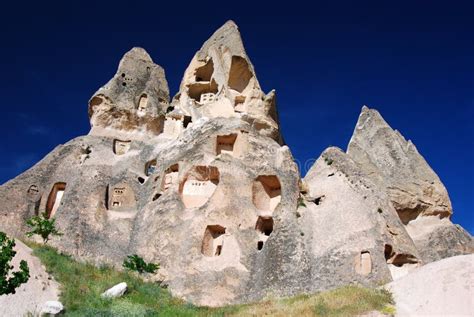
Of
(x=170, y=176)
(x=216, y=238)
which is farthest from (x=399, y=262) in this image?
(x=170, y=176)

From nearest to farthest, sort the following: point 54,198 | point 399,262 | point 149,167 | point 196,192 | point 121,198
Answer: point 399,262 → point 196,192 → point 121,198 → point 54,198 → point 149,167

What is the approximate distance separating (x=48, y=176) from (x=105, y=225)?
487 centimetres

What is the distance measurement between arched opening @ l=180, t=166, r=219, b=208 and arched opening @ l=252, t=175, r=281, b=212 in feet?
6.57

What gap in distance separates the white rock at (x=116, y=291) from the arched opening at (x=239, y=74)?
56.5 ft

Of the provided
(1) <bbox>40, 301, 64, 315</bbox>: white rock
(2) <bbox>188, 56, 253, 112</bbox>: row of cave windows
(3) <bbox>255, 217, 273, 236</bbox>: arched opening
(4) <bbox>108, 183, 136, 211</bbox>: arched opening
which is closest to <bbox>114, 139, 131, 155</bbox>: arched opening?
(4) <bbox>108, 183, 136, 211</bbox>: arched opening

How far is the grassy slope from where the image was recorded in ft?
51.7

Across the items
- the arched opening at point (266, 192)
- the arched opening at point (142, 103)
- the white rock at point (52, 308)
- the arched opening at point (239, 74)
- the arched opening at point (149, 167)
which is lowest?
the white rock at point (52, 308)

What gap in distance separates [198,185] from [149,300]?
8734 mm

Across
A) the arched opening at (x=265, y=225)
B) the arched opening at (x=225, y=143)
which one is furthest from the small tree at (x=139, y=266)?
the arched opening at (x=225, y=143)

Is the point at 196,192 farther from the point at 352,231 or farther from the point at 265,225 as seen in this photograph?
the point at 352,231

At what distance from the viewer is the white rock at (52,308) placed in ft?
51.6

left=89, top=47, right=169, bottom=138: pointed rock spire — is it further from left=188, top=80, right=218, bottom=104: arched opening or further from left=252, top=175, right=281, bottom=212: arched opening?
left=252, top=175, right=281, bottom=212: arched opening

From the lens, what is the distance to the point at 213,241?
2394cm

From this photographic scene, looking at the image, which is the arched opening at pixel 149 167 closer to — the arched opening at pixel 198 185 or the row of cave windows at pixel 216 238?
the arched opening at pixel 198 185
